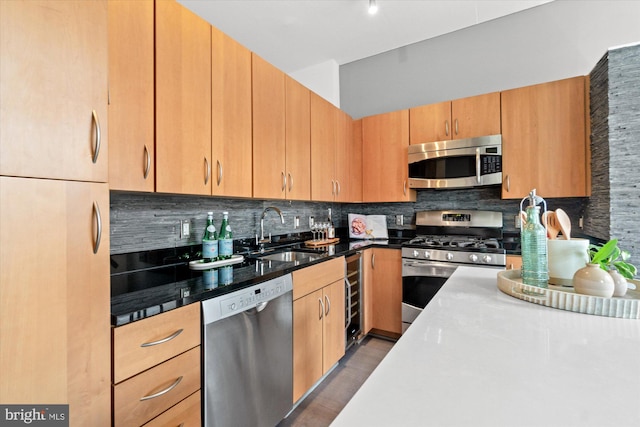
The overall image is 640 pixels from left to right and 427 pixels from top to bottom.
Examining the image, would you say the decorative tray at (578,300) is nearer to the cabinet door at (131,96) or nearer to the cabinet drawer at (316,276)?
the cabinet drawer at (316,276)

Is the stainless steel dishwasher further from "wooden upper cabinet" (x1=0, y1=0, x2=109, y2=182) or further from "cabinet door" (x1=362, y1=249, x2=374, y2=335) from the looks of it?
"cabinet door" (x1=362, y1=249, x2=374, y2=335)

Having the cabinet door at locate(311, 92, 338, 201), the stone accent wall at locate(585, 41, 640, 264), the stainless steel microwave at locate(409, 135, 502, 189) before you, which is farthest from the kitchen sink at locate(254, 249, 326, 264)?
the stone accent wall at locate(585, 41, 640, 264)

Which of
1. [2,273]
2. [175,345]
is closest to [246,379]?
[175,345]

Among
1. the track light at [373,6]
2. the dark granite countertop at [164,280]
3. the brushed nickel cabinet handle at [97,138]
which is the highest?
the track light at [373,6]

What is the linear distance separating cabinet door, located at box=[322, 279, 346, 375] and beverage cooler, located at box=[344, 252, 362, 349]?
0.11 m

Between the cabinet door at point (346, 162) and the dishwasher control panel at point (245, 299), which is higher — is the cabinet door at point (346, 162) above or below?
above

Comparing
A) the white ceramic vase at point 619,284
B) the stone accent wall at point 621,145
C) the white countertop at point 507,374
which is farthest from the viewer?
the stone accent wall at point 621,145

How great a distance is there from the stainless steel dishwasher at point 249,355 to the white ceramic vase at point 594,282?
124 cm

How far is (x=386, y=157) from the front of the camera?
301cm

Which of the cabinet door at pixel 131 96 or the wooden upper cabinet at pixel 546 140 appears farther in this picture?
the wooden upper cabinet at pixel 546 140

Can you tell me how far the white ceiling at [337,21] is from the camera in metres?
2.45

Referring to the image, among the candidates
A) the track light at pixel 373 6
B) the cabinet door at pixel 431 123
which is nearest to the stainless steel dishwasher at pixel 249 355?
the cabinet door at pixel 431 123

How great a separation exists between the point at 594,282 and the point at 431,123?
2234 millimetres

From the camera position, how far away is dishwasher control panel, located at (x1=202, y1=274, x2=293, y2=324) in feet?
3.88
